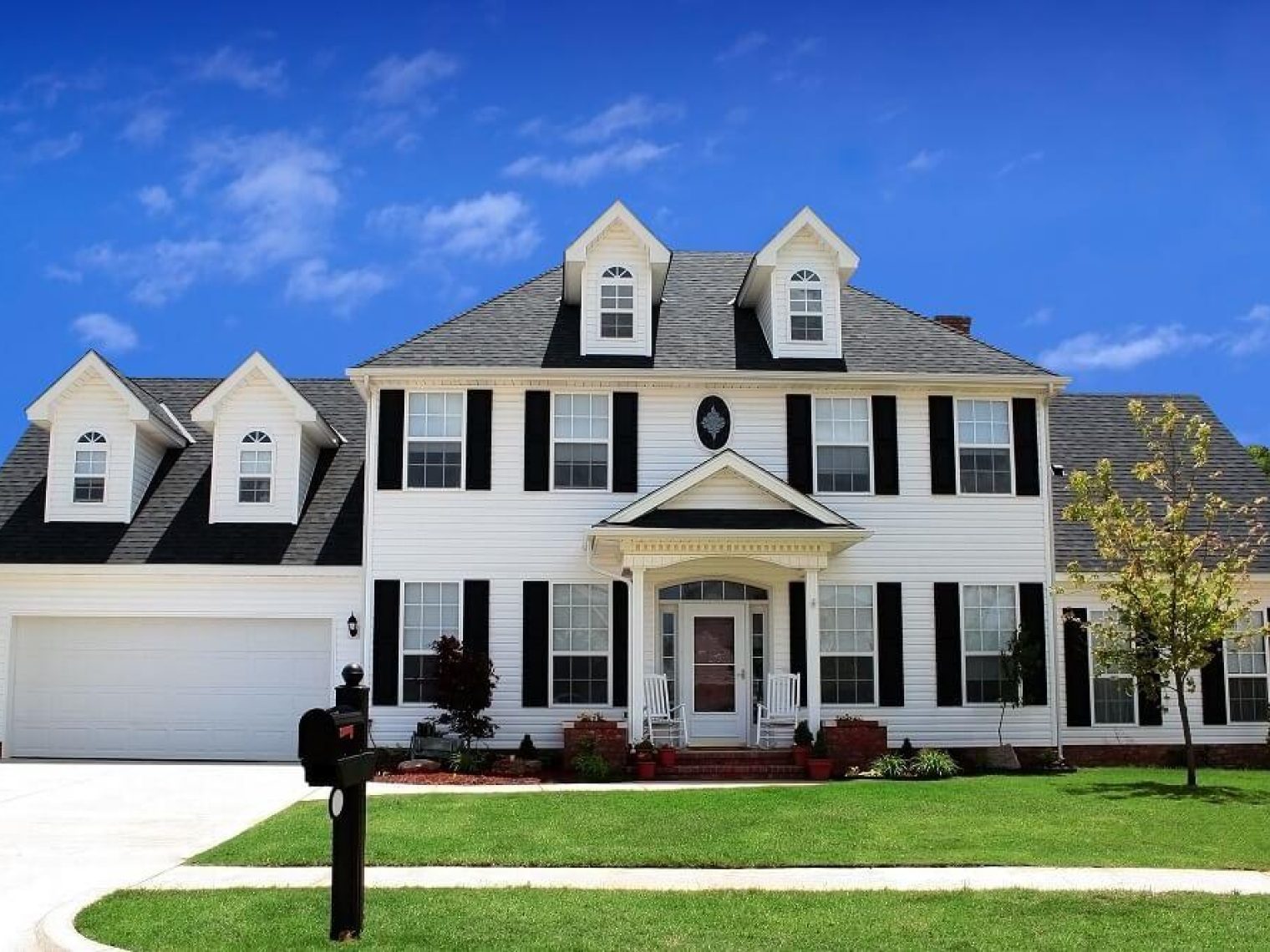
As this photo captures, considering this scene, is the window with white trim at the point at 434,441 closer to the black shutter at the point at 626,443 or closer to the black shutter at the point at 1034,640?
the black shutter at the point at 626,443

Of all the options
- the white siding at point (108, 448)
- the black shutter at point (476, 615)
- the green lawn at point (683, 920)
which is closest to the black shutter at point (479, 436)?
the black shutter at point (476, 615)

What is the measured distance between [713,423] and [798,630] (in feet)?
12.2

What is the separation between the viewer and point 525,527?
2119 centimetres

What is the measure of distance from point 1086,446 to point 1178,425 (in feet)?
6.76

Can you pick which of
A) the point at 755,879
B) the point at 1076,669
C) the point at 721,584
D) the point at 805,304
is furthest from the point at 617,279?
the point at 755,879

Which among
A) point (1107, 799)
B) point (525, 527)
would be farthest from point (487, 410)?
point (1107, 799)

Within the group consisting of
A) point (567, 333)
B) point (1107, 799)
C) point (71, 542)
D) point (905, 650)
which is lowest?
point (1107, 799)

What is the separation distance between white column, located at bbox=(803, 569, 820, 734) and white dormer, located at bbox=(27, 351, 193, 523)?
465 inches

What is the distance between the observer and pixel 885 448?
21.8m

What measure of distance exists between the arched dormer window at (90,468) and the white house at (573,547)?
0.15ft

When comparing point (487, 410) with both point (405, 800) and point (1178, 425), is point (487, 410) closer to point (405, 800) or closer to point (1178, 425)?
point (405, 800)

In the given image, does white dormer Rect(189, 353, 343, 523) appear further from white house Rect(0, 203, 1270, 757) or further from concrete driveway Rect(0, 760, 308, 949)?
concrete driveway Rect(0, 760, 308, 949)

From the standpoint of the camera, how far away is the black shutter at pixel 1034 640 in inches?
824

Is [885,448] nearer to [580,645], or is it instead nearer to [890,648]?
[890,648]
